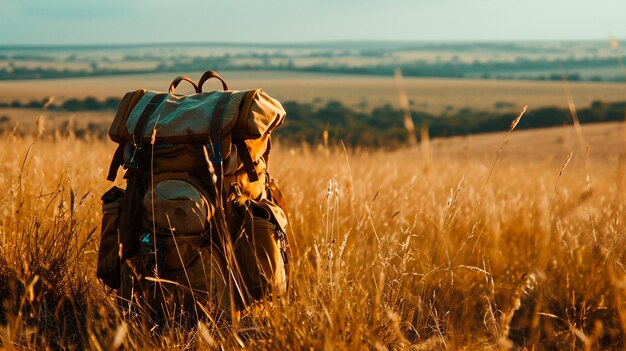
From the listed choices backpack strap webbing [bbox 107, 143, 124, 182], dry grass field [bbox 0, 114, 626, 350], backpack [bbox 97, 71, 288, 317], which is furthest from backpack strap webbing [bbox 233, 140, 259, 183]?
backpack strap webbing [bbox 107, 143, 124, 182]

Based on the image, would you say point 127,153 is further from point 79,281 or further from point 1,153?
point 1,153

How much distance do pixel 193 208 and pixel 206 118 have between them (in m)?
0.41

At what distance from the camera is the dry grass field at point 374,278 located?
7.81 ft

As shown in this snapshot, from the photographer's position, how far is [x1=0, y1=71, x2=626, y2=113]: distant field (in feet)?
158

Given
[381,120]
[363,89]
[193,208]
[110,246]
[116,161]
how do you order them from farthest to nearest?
[363,89], [381,120], [116,161], [110,246], [193,208]

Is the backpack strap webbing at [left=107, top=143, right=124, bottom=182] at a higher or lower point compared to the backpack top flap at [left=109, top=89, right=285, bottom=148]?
lower

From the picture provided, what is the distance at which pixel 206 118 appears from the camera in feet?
9.59

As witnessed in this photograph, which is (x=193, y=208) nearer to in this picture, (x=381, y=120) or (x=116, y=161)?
(x=116, y=161)

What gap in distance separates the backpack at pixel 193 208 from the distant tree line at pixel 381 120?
62.0 feet

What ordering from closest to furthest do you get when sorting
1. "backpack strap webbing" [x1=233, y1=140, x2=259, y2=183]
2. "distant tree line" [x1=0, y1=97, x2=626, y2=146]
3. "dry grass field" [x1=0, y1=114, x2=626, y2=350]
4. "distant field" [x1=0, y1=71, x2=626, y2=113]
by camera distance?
"dry grass field" [x1=0, y1=114, x2=626, y2=350]
"backpack strap webbing" [x1=233, y1=140, x2=259, y2=183]
"distant tree line" [x1=0, y1=97, x2=626, y2=146]
"distant field" [x1=0, y1=71, x2=626, y2=113]

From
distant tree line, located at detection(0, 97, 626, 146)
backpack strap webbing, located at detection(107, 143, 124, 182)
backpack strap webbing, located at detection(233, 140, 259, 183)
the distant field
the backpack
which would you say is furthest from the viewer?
the distant field

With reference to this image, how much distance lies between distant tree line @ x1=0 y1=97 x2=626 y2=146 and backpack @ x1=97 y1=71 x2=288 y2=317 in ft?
62.0

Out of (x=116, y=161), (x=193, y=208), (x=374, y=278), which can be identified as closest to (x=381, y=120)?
(x=116, y=161)

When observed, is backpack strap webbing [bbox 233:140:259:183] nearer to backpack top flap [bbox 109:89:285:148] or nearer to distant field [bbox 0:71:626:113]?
backpack top flap [bbox 109:89:285:148]
